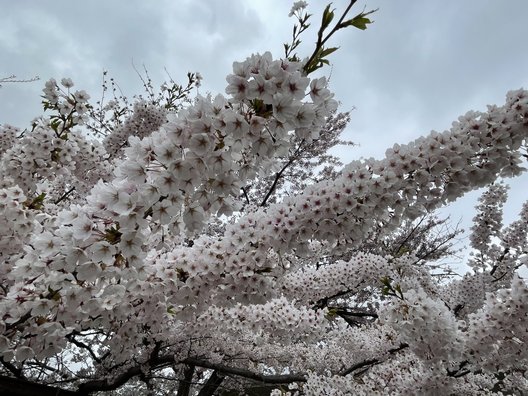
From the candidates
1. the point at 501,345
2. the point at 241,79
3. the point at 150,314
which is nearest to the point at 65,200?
the point at 150,314

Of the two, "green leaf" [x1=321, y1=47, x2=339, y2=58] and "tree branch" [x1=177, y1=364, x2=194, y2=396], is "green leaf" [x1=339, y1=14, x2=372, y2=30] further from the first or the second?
"tree branch" [x1=177, y1=364, x2=194, y2=396]

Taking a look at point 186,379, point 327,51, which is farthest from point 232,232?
point 186,379

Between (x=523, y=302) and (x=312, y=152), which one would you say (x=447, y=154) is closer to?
(x=523, y=302)

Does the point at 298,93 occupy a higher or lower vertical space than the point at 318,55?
lower

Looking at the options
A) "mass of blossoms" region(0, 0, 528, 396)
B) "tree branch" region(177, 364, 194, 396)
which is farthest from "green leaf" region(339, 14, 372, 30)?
"tree branch" region(177, 364, 194, 396)

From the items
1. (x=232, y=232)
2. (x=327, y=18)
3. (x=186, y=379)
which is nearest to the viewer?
(x=327, y=18)

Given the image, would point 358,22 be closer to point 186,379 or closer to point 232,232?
point 232,232

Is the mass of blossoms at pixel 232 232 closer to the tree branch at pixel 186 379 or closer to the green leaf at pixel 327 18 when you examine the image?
the green leaf at pixel 327 18

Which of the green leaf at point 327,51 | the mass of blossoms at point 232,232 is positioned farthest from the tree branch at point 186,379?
the green leaf at point 327,51

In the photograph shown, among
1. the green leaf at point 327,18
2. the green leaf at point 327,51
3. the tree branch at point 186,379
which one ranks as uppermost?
the green leaf at point 327,18

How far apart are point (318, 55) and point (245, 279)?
6.63ft

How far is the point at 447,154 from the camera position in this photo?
2.79 m

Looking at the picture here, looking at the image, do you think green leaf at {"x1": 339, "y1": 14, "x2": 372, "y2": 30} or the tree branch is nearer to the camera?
green leaf at {"x1": 339, "y1": 14, "x2": 372, "y2": 30}

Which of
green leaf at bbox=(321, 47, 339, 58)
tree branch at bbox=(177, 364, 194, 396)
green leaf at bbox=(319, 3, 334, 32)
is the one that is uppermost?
green leaf at bbox=(319, 3, 334, 32)
